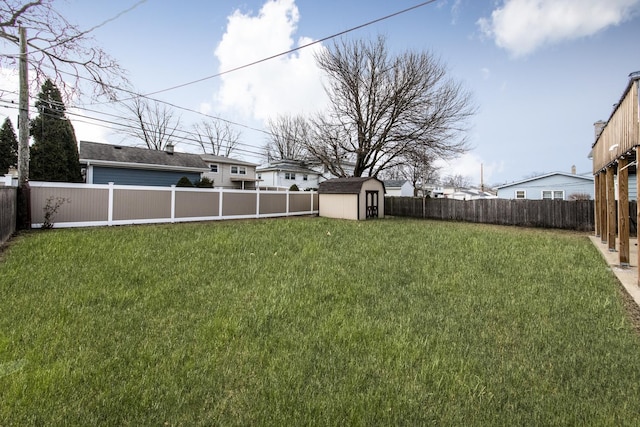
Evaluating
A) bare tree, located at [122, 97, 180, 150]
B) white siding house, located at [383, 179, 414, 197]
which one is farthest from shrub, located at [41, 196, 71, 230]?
white siding house, located at [383, 179, 414, 197]

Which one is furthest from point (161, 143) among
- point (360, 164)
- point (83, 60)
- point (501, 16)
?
point (501, 16)

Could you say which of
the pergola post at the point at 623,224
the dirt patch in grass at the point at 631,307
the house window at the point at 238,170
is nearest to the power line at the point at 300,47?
the dirt patch in grass at the point at 631,307

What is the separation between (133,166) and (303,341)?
18580mm

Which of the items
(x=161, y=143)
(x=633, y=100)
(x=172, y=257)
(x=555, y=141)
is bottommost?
(x=172, y=257)

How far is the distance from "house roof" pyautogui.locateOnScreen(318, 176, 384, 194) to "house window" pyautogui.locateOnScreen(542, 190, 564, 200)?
39.8 ft

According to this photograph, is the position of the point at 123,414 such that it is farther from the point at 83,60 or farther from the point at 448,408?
the point at 83,60

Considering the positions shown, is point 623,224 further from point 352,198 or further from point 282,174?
point 282,174

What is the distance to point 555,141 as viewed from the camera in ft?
43.3

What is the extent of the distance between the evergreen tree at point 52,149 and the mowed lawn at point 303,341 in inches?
606

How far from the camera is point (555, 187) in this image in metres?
19.5

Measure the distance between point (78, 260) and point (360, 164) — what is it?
54.9 ft

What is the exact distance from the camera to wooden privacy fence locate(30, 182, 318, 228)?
8.41m

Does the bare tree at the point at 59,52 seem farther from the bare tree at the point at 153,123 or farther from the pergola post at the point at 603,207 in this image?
the bare tree at the point at 153,123

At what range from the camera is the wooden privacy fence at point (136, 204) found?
8.41 metres
